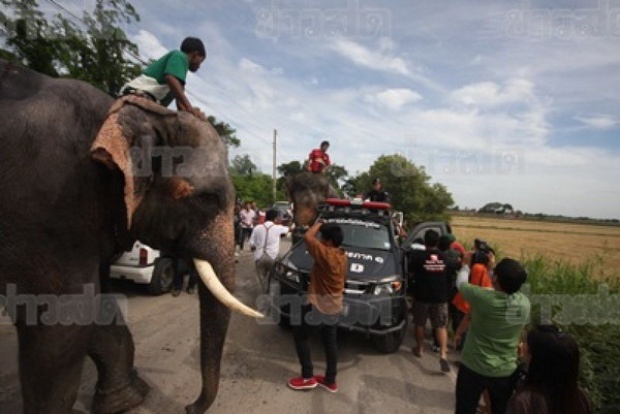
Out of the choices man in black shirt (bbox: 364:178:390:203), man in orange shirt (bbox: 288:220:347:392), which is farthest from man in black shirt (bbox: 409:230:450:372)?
man in black shirt (bbox: 364:178:390:203)

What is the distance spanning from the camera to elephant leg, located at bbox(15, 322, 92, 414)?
236cm

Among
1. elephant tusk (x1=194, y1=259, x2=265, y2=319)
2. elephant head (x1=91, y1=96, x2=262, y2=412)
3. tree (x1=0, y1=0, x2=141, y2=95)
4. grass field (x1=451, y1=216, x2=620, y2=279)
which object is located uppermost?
tree (x1=0, y1=0, x2=141, y2=95)

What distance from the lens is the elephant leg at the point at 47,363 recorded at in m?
2.36

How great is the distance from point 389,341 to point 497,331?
96.4 inches

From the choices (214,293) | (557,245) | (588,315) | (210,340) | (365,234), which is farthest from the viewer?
(557,245)

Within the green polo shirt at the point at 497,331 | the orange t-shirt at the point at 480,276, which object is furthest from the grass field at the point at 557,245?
the green polo shirt at the point at 497,331

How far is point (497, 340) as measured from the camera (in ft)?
10.1

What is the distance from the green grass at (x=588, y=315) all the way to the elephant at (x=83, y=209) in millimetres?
3373

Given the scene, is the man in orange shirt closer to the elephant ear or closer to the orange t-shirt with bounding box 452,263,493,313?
the orange t-shirt with bounding box 452,263,493,313

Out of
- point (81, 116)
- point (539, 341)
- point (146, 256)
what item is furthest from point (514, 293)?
point (146, 256)

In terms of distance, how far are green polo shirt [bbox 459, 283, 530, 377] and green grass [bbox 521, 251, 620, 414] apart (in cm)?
123

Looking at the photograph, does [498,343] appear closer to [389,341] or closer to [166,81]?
[389,341]

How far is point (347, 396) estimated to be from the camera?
4188mm

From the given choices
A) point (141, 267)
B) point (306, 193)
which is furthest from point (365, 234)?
point (141, 267)
